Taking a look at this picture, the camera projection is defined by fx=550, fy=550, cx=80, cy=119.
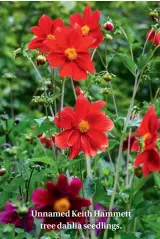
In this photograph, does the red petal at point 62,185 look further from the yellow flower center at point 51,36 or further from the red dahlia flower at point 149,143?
the yellow flower center at point 51,36

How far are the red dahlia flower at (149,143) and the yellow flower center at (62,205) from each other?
Result: 13cm

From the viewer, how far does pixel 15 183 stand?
1.13m

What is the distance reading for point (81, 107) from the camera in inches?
40.8

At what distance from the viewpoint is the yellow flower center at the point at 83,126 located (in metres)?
1.04

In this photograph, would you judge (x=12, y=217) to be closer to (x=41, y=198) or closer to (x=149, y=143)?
(x=41, y=198)

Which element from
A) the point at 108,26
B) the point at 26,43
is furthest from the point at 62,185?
the point at 26,43

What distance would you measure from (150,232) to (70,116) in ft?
1.06

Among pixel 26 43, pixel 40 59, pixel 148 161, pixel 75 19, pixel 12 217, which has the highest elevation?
pixel 26 43

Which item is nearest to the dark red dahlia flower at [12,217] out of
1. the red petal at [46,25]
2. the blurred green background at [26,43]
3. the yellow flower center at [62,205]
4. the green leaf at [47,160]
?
the green leaf at [47,160]

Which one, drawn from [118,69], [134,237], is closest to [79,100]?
[134,237]

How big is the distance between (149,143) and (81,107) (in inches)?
7.4

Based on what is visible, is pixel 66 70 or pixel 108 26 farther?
pixel 108 26

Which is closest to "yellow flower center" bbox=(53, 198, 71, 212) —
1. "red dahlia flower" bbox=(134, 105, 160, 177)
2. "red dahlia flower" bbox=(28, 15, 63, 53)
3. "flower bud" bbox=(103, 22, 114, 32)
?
"red dahlia flower" bbox=(134, 105, 160, 177)

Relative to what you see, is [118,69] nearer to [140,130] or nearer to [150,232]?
[150,232]
